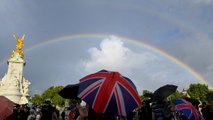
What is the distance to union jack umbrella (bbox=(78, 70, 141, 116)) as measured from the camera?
3.81 m

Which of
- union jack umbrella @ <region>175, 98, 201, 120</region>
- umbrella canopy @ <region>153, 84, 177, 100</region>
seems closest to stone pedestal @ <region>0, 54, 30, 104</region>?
umbrella canopy @ <region>153, 84, 177, 100</region>

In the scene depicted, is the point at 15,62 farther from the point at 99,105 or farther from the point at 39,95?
the point at 99,105

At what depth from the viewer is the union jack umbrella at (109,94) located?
12.5 ft

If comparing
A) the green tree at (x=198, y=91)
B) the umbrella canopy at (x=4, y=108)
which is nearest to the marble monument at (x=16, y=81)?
the green tree at (x=198, y=91)

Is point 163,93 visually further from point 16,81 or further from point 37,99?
point 37,99

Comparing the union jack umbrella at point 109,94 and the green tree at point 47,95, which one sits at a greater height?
the green tree at point 47,95

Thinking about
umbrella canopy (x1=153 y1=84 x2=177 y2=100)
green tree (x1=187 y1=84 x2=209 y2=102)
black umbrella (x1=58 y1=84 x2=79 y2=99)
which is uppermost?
green tree (x1=187 y1=84 x2=209 y2=102)

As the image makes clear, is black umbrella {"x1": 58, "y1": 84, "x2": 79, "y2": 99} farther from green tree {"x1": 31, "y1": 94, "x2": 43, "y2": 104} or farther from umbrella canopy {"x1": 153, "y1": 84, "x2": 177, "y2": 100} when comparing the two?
green tree {"x1": 31, "y1": 94, "x2": 43, "y2": 104}

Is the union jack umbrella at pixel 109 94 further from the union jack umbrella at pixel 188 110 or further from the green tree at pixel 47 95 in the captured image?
the green tree at pixel 47 95

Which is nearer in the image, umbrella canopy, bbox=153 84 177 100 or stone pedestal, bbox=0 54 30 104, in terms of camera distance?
umbrella canopy, bbox=153 84 177 100

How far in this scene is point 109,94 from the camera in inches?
152

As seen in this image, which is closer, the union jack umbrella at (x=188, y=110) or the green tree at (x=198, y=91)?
the union jack umbrella at (x=188, y=110)

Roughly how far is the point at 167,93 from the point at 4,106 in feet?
17.8

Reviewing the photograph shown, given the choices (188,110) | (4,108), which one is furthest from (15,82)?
(188,110)
